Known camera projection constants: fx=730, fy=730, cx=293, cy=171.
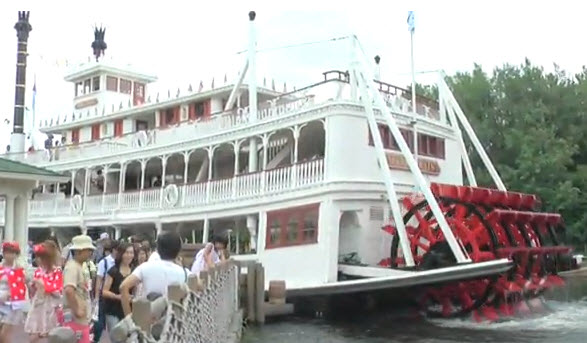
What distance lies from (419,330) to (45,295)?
9.11m

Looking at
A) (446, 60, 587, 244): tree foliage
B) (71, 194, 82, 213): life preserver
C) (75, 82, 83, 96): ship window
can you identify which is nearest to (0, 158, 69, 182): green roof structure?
(71, 194, 82, 213): life preserver

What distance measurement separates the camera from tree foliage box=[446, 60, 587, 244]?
30.5 meters

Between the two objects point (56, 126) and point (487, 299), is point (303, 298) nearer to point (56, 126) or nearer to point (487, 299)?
point (487, 299)

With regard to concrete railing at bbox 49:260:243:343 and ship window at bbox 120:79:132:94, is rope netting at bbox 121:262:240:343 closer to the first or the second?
concrete railing at bbox 49:260:243:343

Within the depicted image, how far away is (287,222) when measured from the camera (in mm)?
15000

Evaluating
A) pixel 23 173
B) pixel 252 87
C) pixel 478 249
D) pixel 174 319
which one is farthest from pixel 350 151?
pixel 174 319

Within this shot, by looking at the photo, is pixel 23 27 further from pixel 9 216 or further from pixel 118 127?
pixel 9 216

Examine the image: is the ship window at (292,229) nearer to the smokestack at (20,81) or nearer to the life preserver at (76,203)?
the life preserver at (76,203)

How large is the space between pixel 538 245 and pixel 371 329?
5092 mm

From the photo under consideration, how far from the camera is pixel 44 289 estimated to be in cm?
550

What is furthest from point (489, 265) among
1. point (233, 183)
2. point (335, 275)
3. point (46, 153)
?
point (46, 153)

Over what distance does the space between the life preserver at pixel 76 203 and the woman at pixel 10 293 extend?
49.1 ft

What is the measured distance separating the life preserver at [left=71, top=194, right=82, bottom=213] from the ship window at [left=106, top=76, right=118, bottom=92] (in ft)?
16.7

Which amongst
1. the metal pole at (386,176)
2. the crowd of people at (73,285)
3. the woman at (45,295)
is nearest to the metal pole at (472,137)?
the metal pole at (386,176)
